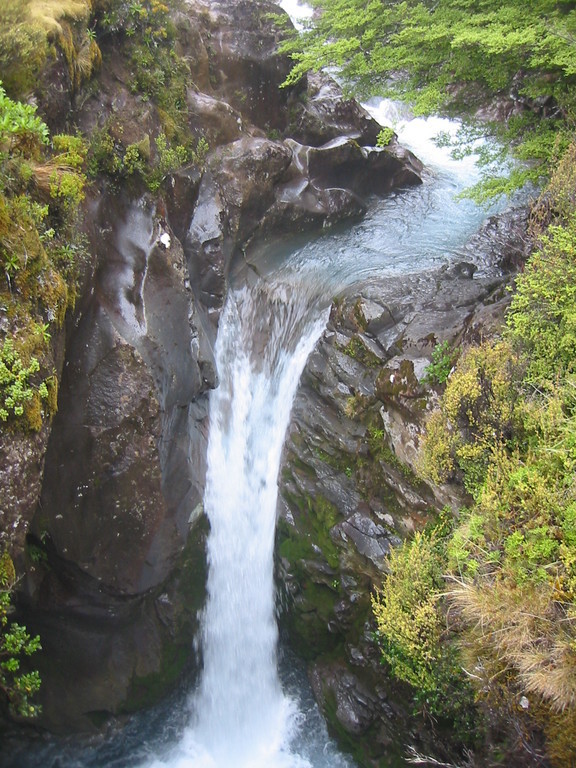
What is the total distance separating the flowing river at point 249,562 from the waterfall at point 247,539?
0.02m

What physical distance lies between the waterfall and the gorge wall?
1.22 feet

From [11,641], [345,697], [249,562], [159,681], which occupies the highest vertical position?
[249,562]

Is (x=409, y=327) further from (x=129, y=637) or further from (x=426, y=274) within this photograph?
(x=129, y=637)

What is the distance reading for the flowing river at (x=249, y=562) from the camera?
8555mm

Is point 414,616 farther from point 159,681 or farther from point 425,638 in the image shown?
point 159,681

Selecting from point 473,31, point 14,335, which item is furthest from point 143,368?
point 473,31

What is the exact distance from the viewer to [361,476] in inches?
344

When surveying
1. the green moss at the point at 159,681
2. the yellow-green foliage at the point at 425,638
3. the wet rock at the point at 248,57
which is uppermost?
the wet rock at the point at 248,57

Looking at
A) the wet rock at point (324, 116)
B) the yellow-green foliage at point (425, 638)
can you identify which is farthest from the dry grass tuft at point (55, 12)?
the yellow-green foliage at point (425, 638)

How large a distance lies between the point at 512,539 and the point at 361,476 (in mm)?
3337

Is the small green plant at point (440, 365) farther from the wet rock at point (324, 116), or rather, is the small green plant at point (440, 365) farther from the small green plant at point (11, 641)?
the wet rock at point (324, 116)

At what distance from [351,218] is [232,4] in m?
5.85

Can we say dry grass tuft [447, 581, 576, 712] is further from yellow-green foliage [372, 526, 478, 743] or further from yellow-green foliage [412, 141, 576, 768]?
yellow-green foliage [372, 526, 478, 743]

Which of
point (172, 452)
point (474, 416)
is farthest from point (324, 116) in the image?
point (474, 416)
